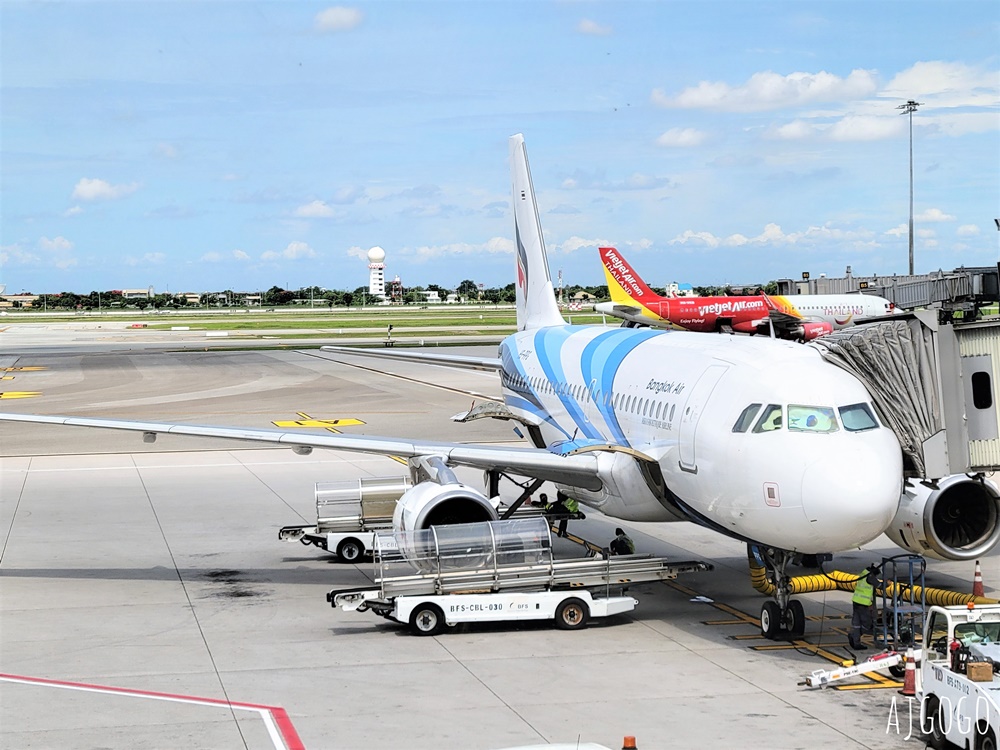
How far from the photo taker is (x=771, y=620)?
18250 millimetres

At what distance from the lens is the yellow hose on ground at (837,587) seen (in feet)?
61.8

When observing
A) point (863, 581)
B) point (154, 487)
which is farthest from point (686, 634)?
point (154, 487)

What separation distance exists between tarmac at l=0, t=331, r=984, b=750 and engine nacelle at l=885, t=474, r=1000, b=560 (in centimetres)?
187

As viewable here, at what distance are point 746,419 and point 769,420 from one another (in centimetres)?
46

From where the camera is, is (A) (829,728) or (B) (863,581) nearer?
(A) (829,728)

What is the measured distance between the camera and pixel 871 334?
18469 millimetres

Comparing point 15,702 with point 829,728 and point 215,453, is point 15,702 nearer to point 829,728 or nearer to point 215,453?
point 829,728

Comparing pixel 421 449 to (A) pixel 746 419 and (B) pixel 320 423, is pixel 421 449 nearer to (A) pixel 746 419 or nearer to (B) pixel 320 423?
(A) pixel 746 419

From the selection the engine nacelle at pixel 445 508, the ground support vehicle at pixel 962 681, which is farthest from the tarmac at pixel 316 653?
the engine nacelle at pixel 445 508

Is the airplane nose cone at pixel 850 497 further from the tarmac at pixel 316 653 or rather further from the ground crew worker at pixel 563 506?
the ground crew worker at pixel 563 506

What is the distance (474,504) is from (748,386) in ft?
18.1

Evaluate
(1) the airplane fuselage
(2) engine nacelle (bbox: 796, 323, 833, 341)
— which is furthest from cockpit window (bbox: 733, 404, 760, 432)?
(2) engine nacelle (bbox: 796, 323, 833, 341)

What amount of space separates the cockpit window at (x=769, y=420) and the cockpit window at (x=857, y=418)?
873mm

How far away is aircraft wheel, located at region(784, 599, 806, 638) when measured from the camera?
18.1 meters
